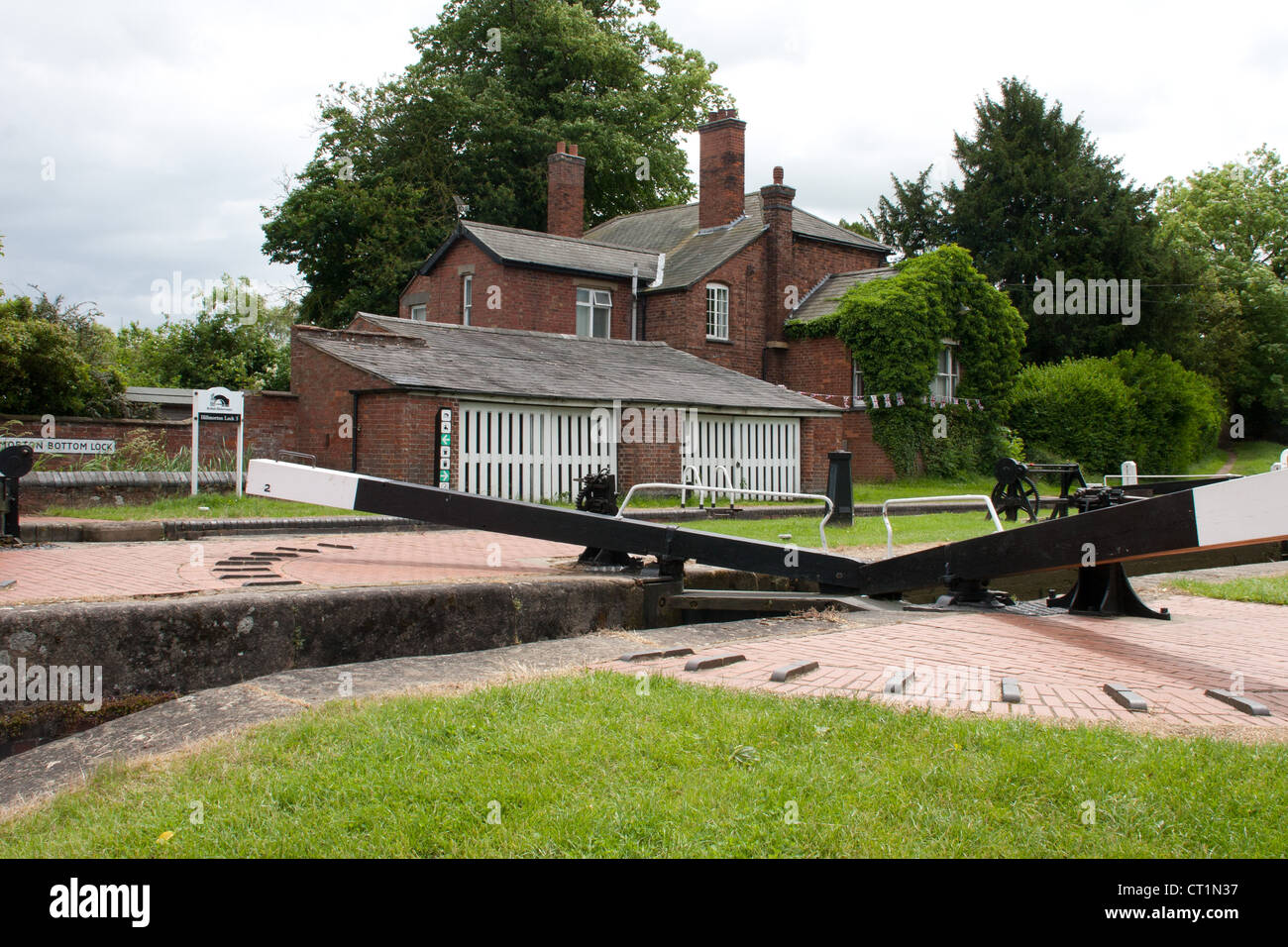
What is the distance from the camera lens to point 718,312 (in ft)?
99.6

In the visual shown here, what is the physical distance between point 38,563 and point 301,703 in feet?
14.0

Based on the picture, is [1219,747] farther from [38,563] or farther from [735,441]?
[735,441]

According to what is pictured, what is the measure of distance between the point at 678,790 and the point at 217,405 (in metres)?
14.4

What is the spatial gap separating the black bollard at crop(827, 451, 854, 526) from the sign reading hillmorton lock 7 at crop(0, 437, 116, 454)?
453 inches

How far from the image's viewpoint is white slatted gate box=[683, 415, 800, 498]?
23438 millimetres

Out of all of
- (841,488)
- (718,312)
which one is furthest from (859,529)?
(718,312)

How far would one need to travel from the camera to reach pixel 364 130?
136 feet

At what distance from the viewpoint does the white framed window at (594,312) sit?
29.8 metres

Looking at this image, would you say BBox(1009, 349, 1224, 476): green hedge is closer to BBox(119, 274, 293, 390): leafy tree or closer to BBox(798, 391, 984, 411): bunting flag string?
BBox(798, 391, 984, 411): bunting flag string

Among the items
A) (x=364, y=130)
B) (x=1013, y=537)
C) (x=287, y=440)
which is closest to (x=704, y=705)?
(x=1013, y=537)

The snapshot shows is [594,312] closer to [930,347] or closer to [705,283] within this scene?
[705,283]

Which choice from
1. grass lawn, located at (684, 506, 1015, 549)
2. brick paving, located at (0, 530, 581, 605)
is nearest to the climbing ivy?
grass lawn, located at (684, 506, 1015, 549)

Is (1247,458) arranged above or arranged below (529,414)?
below

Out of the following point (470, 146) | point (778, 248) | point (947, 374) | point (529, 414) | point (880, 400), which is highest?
point (470, 146)
